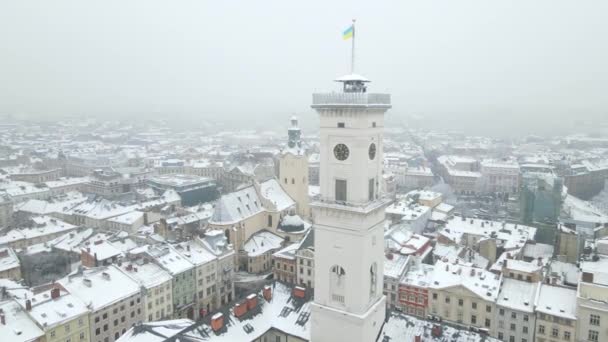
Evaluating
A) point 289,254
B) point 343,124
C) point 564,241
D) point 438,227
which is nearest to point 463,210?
point 438,227

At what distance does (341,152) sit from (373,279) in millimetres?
8638

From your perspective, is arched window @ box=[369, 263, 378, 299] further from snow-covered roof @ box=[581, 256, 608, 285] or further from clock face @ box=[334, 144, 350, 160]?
snow-covered roof @ box=[581, 256, 608, 285]

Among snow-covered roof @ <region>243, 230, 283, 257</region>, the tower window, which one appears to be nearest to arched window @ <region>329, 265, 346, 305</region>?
the tower window

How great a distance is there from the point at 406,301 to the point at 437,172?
14581 centimetres

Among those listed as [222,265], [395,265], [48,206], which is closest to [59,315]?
[222,265]

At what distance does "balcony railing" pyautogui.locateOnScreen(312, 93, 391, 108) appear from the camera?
85.5ft

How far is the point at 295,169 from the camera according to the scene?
88.9 meters

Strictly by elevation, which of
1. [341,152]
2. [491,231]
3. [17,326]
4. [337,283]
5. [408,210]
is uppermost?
[341,152]

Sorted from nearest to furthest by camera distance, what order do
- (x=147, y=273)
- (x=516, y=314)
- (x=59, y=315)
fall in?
(x=59, y=315)
(x=516, y=314)
(x=147, y=273)

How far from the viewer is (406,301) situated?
56750mm

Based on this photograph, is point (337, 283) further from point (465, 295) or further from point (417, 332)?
point (465, 295)

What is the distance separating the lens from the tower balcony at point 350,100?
85.5 feet

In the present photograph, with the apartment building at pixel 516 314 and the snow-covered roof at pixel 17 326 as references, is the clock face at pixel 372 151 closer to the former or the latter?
the apartment building at pixel 516 314

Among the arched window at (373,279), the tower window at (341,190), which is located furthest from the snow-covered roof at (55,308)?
the tower window at (341,190)
